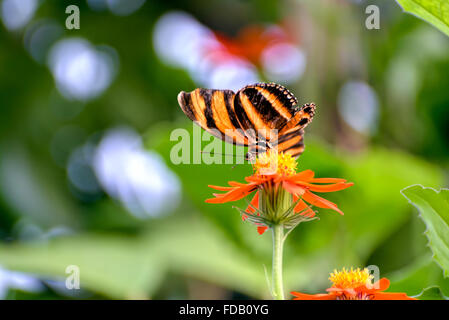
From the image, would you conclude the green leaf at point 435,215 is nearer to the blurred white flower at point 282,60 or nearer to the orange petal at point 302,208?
the orange petal at point 302,208

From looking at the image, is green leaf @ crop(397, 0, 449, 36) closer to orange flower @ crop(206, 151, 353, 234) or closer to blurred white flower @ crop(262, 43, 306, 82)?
orange flower @ crop(206, 151, 353, 234)

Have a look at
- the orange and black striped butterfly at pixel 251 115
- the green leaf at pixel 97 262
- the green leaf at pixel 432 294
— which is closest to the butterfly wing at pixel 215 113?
the orange and black striped butterfly at pixel 251 115

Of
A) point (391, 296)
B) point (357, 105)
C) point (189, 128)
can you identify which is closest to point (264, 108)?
point (391, 296)

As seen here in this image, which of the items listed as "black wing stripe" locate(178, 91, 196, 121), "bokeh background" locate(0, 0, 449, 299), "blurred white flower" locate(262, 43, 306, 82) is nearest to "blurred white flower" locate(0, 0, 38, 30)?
"bokeh background" locate(0, 0, 449, 299)

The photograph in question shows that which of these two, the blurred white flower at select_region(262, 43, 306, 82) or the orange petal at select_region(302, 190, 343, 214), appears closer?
the orange petal at select_region(302, 190, 343, 214)
